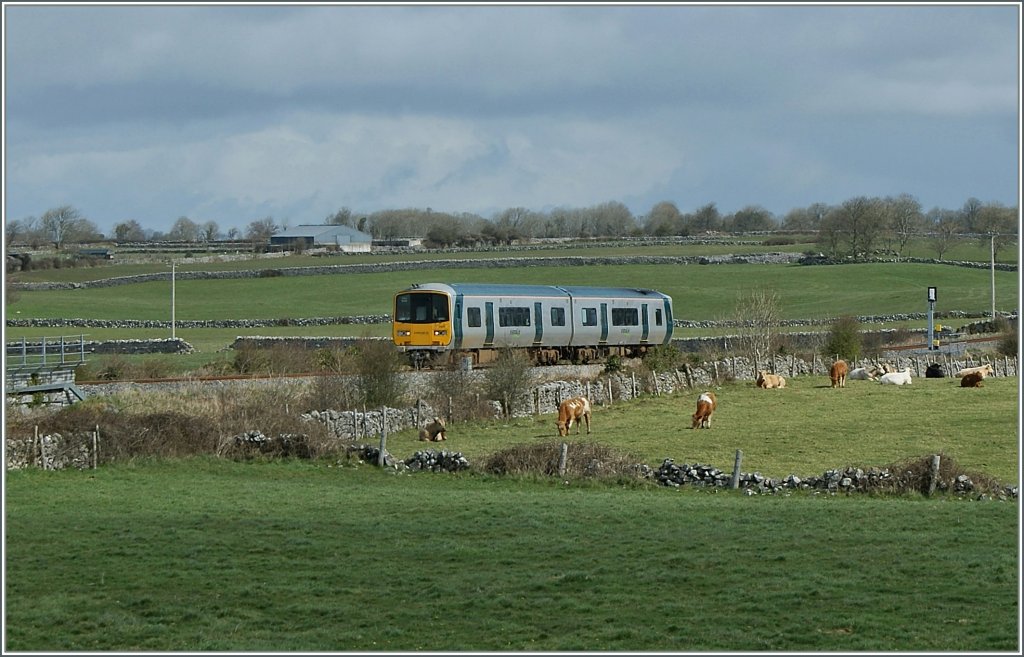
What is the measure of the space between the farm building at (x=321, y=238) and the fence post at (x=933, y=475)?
11230cm

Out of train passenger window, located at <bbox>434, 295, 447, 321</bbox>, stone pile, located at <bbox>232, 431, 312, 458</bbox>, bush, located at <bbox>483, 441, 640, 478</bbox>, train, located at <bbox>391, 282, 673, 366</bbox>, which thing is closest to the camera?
bush, located at <bbox>483, 441, 640, 478</bbox>

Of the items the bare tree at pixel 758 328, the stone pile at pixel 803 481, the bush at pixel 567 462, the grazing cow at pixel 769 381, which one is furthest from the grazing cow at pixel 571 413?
the bare tree at pixel 758 328

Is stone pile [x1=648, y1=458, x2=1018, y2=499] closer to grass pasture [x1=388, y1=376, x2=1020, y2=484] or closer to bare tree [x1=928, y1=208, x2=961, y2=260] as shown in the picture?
grass pasture [x1=388, y1=376, x2=1020, y2=484]

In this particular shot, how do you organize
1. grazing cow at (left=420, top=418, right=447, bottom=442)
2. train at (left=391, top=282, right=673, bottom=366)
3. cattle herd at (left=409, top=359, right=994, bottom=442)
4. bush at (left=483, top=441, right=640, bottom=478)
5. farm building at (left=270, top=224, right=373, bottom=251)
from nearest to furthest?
bush at (left=483, top=441, right=640, bottom=478), grazing cow at (left=420, top=418, right=447, bottom=442), cattle herd at (left=409, top=359, right=994, bottom=442), train at (left=391, top=282, right=673, bottom=366), farm building at (left=270, top=224, right=373, bottom=251)

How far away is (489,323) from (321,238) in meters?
101

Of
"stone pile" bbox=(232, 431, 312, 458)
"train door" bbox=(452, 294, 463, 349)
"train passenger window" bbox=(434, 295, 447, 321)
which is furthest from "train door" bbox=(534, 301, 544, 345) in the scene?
"stone pile" bbox=(232, 431, 312, 458)

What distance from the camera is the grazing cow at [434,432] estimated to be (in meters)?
30.4

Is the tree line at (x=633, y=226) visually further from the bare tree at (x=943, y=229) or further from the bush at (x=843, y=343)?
the bush at (x=843, y=343)

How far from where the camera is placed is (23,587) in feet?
46.5

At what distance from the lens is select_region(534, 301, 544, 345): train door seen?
44.0 metres

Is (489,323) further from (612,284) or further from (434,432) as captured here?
(612,284)

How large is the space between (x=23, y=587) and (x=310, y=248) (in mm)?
118863

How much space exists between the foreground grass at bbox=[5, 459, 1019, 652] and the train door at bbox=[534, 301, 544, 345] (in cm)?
2251

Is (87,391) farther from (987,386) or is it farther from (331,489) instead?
(987,386)
